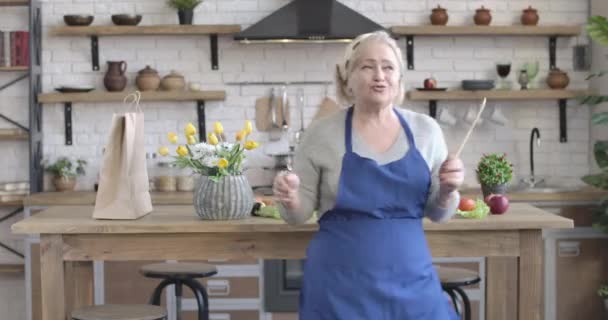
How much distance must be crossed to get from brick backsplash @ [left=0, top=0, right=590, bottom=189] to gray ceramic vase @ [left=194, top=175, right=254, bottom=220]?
108 inches

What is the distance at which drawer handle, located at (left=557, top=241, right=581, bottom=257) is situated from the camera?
6.04 meters

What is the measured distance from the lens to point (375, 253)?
3.04 metres

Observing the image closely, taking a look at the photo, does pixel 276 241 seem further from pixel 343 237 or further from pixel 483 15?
pixel 483 15

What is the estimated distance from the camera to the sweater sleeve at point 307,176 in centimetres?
309

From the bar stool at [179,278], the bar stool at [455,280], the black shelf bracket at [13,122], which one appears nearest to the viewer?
the bar stool at [455,280]

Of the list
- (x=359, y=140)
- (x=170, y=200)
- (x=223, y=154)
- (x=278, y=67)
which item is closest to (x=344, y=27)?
(x=278, y=67)

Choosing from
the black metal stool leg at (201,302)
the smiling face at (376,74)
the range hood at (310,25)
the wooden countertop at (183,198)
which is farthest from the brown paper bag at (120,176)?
the range hood at (310,25)

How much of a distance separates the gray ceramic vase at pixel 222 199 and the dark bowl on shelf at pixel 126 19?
2775 millimetres

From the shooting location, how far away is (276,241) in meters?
3.69

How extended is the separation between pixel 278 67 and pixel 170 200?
1.13 meters

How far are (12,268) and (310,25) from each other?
90.4 inches

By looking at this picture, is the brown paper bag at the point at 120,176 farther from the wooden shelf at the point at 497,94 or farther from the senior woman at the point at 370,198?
the wooden shelf at the point at 497,94

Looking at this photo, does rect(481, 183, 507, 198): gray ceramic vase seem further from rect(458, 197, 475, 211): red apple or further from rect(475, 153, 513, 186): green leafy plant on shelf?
rect(458, 197, 475, 211): red apple

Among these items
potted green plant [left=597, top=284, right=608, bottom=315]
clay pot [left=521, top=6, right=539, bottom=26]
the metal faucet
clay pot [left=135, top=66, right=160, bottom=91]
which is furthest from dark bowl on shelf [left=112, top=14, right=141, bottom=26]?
potted green plant [left=597, top=284, right=608, bottom=315]
